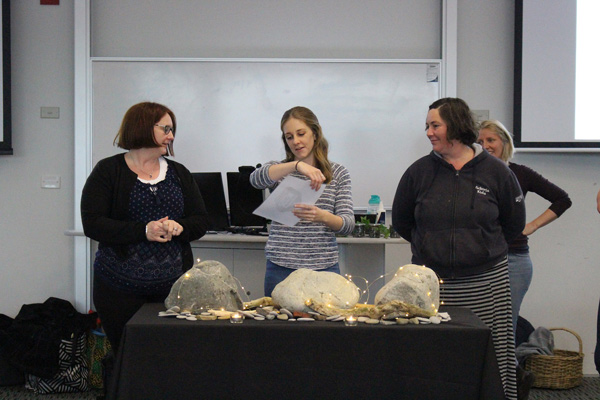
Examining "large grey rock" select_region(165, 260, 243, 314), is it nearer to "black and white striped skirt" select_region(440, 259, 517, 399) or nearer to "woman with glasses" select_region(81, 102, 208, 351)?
"woman with glasses" select_region(81, 102, 208, 351)

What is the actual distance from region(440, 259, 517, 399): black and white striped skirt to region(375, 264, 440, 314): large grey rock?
1.14 feet

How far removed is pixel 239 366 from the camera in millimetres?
1562

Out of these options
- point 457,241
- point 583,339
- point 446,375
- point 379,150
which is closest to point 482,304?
point 457,241

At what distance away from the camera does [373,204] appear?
3609 millimetres

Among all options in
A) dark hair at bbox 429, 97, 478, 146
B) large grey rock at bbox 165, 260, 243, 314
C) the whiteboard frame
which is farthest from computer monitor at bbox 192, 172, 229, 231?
large grey rock at bbox 165, 260, 243, 314

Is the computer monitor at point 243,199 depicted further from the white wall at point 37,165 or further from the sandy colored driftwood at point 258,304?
the sandy colored driftwood at point 258,304

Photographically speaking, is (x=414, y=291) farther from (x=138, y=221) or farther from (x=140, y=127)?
(x=140, y=127)

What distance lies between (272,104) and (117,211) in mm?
2053

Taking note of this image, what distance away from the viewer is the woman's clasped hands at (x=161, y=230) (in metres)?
1.89

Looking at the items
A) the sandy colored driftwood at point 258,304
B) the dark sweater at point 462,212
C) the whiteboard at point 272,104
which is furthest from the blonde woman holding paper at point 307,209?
the whiteboard at point 272,104

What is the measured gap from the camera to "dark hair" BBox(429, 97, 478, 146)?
6.87 ft

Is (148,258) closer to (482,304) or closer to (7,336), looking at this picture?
(482,304)

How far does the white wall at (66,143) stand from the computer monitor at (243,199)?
90cm

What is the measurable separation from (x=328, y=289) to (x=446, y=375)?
38 cm
